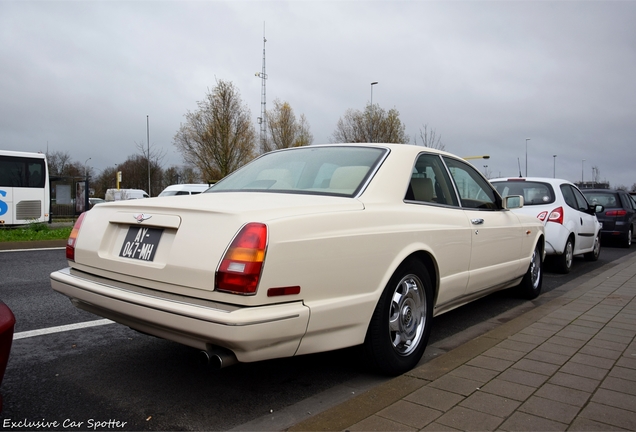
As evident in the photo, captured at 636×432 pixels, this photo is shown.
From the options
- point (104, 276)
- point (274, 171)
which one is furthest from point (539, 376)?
point (104, 276)

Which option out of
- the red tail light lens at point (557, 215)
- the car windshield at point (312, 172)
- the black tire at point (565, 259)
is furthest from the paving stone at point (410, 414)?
the black tire at point (565, 259)

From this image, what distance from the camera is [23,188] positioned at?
65.4ft

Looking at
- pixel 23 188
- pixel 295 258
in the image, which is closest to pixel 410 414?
pixel 295 258

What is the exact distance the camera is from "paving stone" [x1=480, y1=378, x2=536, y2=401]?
3.04 m

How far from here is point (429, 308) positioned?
3.76m

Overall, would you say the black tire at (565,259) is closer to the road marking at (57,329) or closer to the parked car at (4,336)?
the road marking at (57,329)

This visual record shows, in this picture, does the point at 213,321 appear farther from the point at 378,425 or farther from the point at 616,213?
the point at 616,213

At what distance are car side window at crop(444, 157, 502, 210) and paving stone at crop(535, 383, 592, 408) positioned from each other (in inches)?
Answer: 69.4

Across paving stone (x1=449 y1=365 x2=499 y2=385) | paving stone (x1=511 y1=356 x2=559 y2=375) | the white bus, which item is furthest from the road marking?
the white bus

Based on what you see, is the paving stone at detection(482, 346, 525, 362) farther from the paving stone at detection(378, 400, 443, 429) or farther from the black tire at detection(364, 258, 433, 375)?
the paving stone at detection(378, 400, 443, 429)

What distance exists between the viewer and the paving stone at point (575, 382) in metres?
3.19

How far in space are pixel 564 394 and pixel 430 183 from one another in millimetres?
1796

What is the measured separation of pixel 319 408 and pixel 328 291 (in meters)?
0.71

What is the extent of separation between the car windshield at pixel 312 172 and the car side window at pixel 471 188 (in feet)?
3.47
